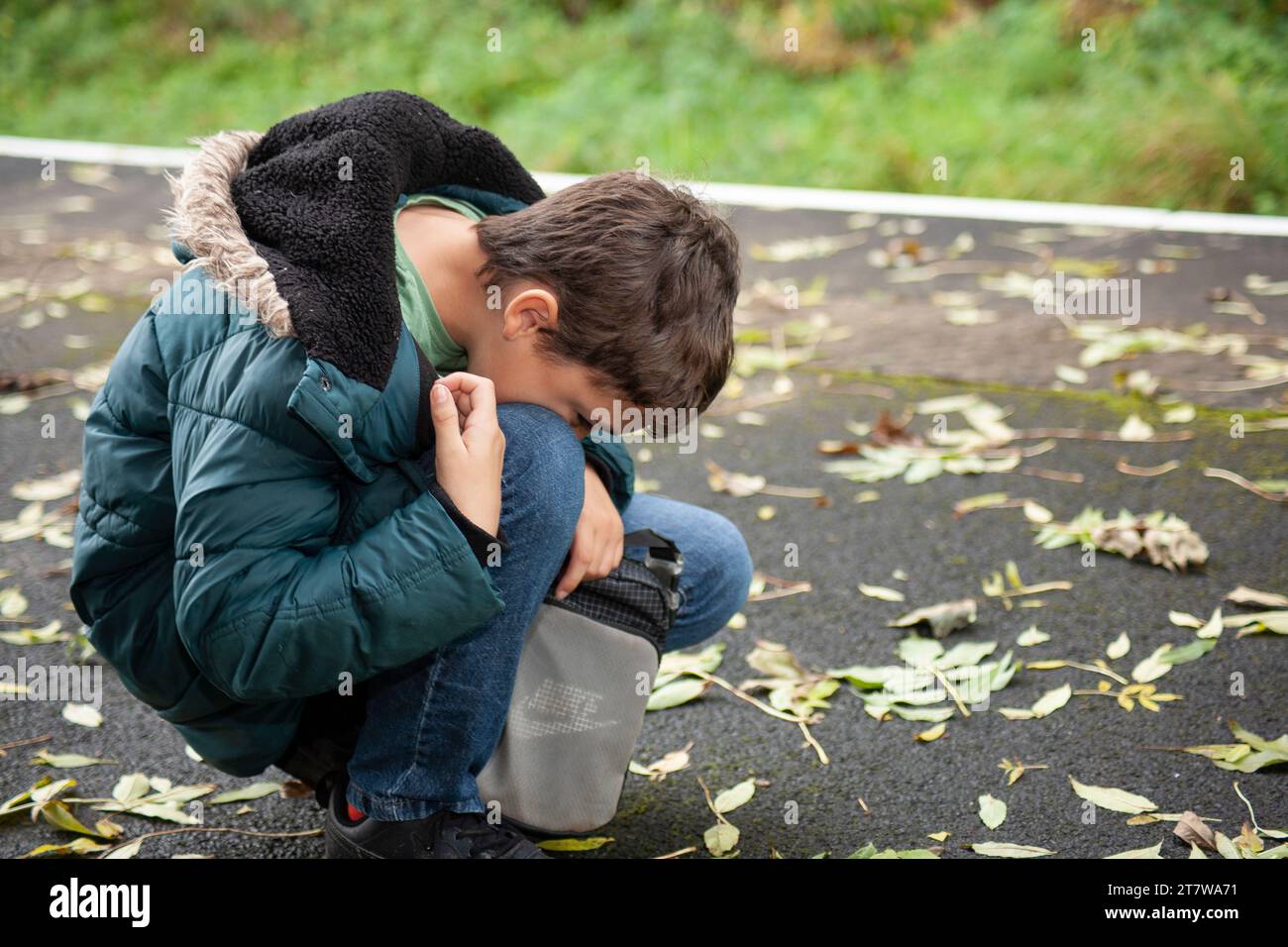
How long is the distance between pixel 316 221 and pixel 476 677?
672 mm

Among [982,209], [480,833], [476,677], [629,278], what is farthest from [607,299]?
[982,209]

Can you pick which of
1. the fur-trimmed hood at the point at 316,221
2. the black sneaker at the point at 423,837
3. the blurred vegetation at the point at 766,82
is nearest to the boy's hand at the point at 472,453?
the fur-trimmed hood at the point at 316,221

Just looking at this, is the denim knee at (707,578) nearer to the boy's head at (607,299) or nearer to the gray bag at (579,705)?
the gray bag at (579,705)

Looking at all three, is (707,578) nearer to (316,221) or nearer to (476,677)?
(476,677)

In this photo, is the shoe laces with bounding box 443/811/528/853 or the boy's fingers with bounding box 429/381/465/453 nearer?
the boy's fingers with bounding box 429/381/465/453

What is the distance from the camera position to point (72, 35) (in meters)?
11.1

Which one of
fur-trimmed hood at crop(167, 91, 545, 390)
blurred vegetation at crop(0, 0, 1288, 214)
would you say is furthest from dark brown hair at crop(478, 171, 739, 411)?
blurred vegetation at crop(0, 0, 1288, 214)

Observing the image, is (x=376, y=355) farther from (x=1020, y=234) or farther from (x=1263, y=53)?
(x=1263, y=53)

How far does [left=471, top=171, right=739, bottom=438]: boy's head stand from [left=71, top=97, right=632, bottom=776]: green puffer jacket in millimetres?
198

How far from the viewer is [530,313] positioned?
1.92 meters

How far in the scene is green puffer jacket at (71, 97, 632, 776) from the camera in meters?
1.68

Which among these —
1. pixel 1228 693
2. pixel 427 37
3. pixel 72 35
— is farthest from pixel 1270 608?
pixel 72 35

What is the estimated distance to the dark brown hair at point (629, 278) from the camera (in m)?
1.91

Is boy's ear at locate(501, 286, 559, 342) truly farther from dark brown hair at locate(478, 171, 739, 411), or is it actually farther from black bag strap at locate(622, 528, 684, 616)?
black bag strap at locate(622, 528, 684, 616)
